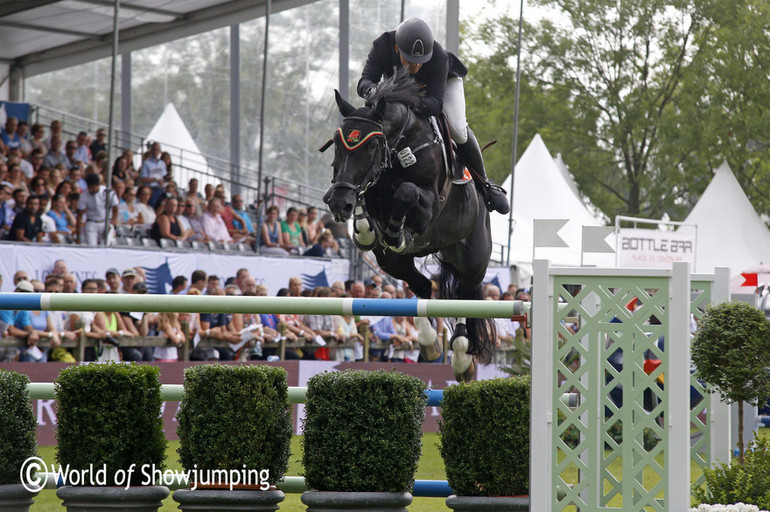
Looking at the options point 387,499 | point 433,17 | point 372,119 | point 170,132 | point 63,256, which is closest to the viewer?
point 387,499

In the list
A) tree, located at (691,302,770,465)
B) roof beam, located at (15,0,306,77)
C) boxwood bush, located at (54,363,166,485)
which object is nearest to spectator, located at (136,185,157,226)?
roof beam, located at (15,0,306,77)

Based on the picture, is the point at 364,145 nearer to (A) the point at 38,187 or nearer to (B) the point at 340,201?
(B) the point at 340,201

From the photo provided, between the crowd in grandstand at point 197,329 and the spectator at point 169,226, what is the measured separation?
106cm

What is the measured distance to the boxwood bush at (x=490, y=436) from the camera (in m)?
3.73

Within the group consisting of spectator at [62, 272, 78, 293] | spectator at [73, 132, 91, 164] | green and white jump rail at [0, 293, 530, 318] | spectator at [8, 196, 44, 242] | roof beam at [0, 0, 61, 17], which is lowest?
green and white jump rail at [0, 293, 530, 318]

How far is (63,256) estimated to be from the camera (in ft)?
34.0

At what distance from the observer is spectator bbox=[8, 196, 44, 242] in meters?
10.6

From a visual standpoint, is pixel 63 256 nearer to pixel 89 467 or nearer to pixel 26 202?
pixel 26 202

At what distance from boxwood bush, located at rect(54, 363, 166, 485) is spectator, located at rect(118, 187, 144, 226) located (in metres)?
8.76

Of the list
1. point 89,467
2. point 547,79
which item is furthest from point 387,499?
point 547,79

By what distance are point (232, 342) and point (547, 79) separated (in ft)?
74.3

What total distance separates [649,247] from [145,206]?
7.94 meters

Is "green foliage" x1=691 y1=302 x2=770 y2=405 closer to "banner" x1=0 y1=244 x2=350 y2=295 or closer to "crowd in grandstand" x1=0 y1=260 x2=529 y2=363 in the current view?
"crowd in grandstand" x1=0 y1=260 x2=529 y2=363

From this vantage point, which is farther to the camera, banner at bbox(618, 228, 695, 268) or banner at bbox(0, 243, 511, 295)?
banner at bbox(618, 228, 695, 268)
